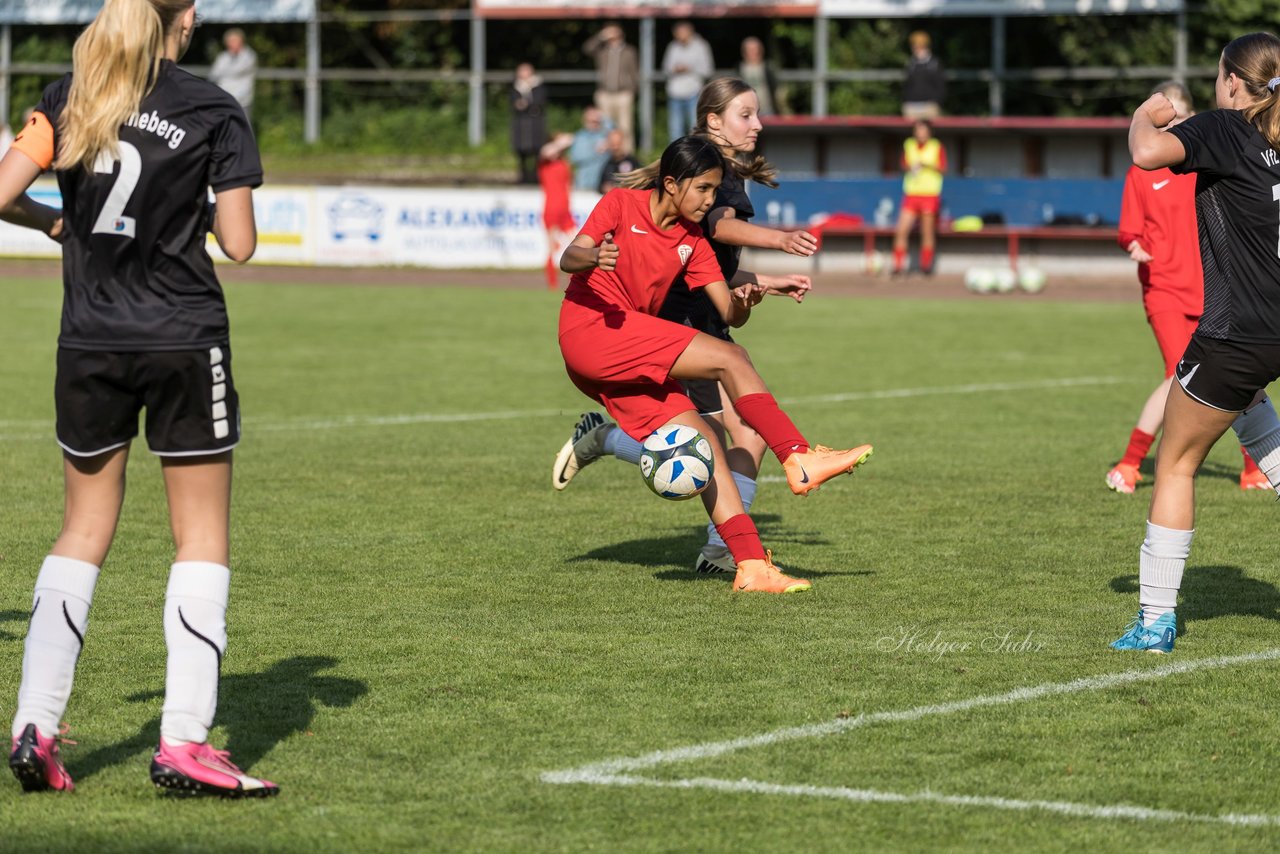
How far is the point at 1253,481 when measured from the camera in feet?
35.6

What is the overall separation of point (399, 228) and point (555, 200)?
11.7 feet

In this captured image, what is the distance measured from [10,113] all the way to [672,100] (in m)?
15.1

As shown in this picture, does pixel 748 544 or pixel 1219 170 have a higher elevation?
pixel 1219 170

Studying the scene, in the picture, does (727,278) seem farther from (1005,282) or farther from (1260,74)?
(1005,282)

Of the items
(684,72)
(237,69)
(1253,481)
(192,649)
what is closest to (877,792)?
(192,649)

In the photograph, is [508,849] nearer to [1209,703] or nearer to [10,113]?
[1209,703]

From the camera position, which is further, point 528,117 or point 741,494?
point 528,117

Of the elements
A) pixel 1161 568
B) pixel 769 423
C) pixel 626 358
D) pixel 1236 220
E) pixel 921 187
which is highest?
pixel 1236 220

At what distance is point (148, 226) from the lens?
4.80 metres

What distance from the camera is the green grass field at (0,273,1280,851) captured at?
4844 millimetres

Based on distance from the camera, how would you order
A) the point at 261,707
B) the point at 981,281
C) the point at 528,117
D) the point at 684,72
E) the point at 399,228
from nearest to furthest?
the point at 261,707 < the point at 981,281 < the point at 399,228 < the point at 528,117 < the point at 684,72

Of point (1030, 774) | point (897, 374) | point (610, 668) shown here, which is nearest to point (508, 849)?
point (1030, 774)

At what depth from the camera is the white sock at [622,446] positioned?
839 centimetres

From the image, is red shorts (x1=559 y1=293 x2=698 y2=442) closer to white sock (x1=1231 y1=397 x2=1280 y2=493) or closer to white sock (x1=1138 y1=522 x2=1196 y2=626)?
white sock (x1=1138 y1=522 x2=1196 y2=626)
